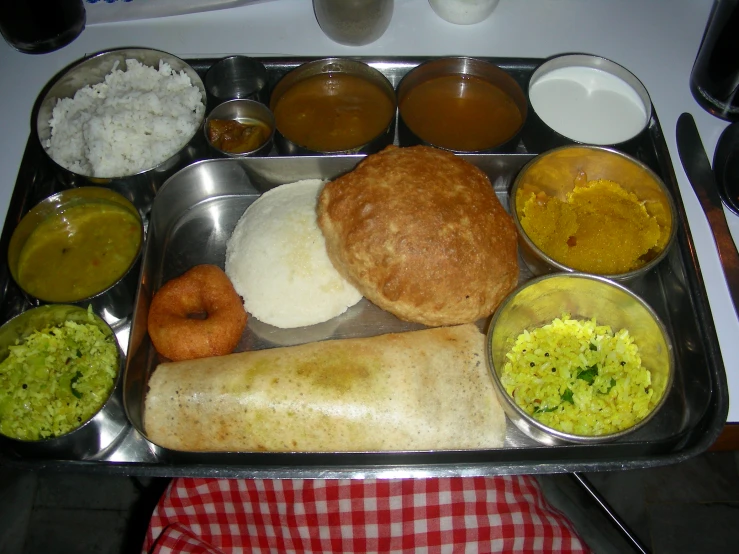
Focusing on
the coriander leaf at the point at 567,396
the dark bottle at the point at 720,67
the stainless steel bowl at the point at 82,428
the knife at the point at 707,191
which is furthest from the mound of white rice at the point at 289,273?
the dark bottle at the point at 720,67

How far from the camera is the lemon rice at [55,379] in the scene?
2.19 meters

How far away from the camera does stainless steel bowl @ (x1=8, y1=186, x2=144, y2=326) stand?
2.47m

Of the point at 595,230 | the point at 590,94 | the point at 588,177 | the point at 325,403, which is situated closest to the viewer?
the point at 325,403

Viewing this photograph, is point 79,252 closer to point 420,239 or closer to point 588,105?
point 420,239

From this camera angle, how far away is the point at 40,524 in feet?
11.8

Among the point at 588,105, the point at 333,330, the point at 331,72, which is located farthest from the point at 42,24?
the point at 588,105

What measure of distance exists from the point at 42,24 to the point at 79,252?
5.27ft

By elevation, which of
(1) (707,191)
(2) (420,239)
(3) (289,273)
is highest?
(2) (420,239)

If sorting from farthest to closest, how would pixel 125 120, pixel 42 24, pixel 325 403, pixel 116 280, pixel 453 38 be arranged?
pixel 453 38
pixel 42 24
pixel 125 120
pixel 116 280
pixel 325 403

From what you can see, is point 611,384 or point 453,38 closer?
point 611,384

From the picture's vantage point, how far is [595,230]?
2.61 metres

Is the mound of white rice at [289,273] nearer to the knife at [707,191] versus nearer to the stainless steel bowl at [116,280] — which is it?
the stainless steel bowl at [116,280]

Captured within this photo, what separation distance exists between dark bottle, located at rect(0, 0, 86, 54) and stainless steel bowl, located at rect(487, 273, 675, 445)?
296cm

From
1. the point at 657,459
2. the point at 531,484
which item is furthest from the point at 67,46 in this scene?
the point at 657,459
